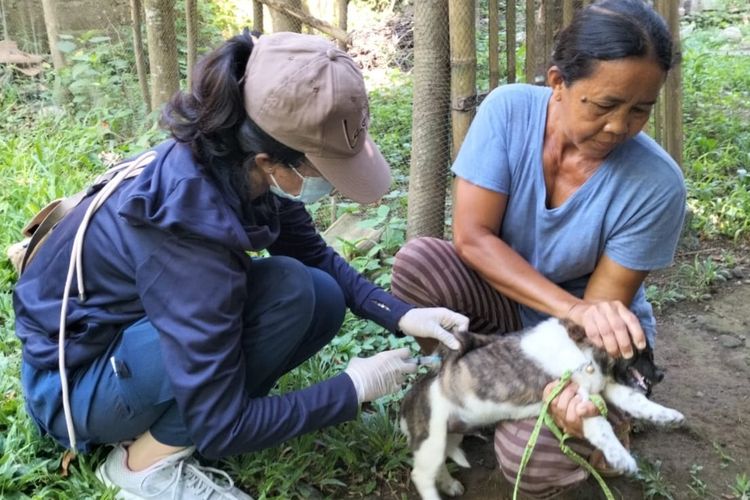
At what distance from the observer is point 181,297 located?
1.97 metres

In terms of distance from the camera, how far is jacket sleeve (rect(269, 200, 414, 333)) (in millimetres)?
2697

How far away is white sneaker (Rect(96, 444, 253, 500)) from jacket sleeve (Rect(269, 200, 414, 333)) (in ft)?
2.63

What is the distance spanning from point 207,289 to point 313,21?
91.7 inches

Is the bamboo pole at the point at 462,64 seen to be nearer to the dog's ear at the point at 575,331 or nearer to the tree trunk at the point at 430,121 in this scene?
the tree trunk at the point at 430,121

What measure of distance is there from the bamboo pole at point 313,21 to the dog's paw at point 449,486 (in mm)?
2361

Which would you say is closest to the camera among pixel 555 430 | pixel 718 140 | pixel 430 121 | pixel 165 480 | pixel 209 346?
pixel 209 346

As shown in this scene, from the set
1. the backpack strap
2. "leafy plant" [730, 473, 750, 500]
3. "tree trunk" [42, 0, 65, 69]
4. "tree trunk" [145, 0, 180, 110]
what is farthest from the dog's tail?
Answer: "tree trunk" [42, 0, 65, 69]

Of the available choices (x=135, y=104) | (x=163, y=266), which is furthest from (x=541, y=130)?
(x=135, y=104)

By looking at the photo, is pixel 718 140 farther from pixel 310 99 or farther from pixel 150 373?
pixel 150 373

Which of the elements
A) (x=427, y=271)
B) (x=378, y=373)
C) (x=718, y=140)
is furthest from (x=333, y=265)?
(x=718, y=140)

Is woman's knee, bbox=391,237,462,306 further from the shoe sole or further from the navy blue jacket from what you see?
the shoe sole

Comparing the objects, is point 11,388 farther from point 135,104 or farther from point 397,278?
point 135,104

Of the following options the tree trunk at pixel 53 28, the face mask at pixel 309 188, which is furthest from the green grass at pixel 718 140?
the tree trunk at pixel 53 28

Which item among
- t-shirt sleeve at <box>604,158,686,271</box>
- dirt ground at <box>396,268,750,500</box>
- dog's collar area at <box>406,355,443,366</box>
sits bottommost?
dirt ground at <box>396,268,750,500</box>
